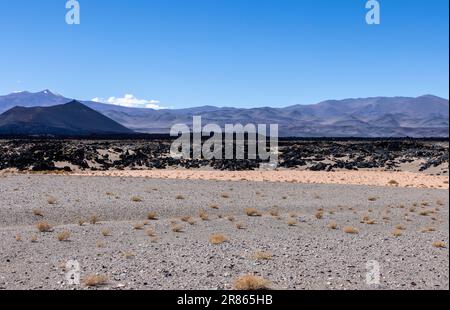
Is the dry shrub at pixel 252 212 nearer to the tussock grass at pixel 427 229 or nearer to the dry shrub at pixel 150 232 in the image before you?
the dry shrub at pixel 150 232

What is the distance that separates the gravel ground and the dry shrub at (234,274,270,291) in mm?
220

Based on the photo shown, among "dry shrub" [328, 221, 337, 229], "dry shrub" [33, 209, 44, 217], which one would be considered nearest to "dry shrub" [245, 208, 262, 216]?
"dry shrub" [328, 221, 337, 229]

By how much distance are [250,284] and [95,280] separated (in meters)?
3.02

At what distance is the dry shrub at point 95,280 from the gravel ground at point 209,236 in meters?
0.16

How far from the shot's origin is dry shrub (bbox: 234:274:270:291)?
1010 cm

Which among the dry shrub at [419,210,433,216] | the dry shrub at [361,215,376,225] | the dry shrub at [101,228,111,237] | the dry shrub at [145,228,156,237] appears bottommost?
the dry shrub at [419,210,433,216]

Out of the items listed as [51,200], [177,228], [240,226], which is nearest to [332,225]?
[240,226]

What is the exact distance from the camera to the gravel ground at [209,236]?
36.2 ft

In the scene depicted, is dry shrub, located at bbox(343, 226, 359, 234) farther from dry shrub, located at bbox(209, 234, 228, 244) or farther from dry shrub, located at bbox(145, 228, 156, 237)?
dry shrub, located at bbox(145, 228, 156, 237)

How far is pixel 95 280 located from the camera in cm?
1023

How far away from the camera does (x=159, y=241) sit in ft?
49.4
